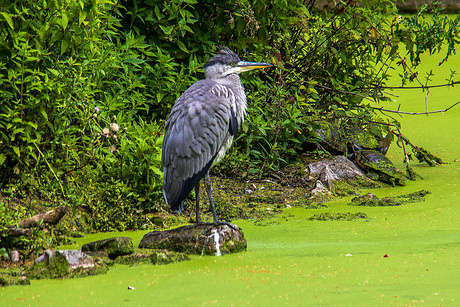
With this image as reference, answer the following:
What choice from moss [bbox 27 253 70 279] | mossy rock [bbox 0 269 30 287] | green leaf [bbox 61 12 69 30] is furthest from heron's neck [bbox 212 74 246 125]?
mossy rock [bbox 0 269 30 287]

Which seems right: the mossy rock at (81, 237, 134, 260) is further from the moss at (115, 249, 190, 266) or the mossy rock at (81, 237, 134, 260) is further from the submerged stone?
the submerged stone

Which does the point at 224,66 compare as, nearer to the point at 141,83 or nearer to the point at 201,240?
the point at 141,83

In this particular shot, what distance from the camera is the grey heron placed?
3480 millimetres

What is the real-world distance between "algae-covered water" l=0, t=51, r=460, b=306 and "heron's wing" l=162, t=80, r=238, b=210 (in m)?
0.48

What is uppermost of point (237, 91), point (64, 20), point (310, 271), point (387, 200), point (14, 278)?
point (64, 20)

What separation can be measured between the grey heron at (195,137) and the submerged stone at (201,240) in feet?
0.79

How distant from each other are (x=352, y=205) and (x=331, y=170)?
0.67 metres

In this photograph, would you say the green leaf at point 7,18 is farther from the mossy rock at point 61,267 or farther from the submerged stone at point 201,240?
the submerged stone at point 201,240

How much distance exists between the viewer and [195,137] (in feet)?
11.6

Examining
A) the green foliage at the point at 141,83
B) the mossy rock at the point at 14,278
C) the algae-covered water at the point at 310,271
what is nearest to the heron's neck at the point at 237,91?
the green foliage at the point at 141,83

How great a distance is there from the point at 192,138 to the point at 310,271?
4.02 feet

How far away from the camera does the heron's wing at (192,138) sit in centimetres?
348

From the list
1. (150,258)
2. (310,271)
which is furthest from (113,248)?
(310,271)

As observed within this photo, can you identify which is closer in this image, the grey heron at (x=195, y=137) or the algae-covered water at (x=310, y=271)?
the algae-covered water at (x=310, y=271)
